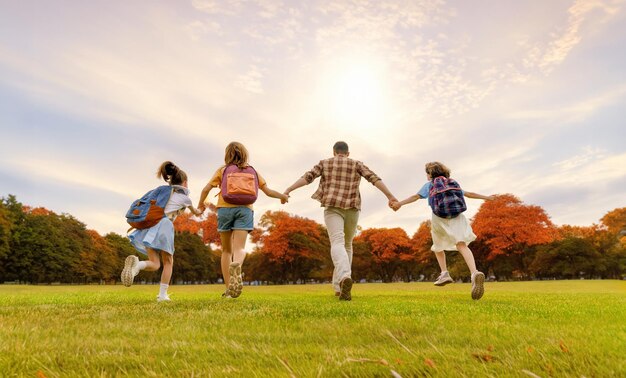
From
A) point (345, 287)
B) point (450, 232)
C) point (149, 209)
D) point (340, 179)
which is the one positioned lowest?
point (345, 287)

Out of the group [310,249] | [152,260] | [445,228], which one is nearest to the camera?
[152,260]

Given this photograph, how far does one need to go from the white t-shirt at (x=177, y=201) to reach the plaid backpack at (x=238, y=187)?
78 centimetres

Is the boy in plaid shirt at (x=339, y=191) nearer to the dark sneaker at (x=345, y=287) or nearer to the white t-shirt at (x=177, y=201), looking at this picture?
the dark sneaker at (x=345, y=287)

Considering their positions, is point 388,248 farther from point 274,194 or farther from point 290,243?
point 274,194

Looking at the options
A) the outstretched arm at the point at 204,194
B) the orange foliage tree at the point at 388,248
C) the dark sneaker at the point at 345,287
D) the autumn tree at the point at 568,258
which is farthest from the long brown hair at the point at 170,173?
the orange foliage tree at the point at 388,248

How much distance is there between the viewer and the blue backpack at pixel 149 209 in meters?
8.02

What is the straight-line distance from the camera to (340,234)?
8.05m

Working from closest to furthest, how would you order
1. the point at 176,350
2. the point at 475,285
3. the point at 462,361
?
the point at 462,361 < the point at 176,350 < the point at 475,285

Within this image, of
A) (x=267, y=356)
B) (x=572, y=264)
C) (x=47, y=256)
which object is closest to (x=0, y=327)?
(x=267, y=356)

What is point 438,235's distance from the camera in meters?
9.08

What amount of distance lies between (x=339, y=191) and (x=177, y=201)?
2992 mm

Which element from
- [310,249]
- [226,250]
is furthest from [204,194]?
[310,249]

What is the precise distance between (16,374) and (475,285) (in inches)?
285

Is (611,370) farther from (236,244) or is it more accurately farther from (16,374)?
(236,244)
